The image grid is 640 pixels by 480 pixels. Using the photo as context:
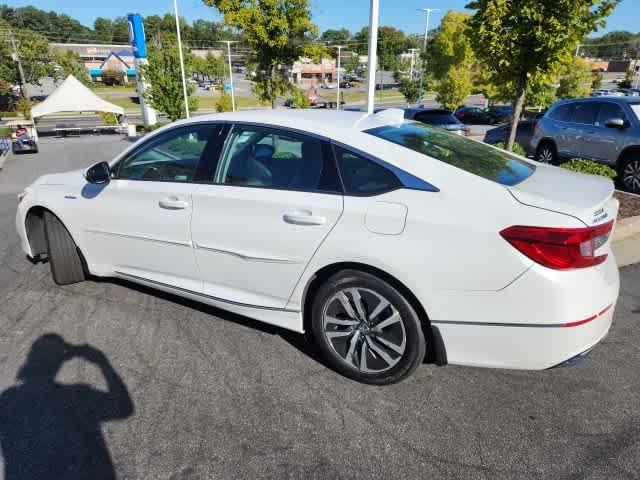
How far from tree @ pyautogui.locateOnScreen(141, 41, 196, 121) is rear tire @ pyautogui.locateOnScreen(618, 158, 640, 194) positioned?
18.2m

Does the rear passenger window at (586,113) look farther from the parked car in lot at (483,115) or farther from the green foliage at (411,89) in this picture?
the green foliage at (411,89)

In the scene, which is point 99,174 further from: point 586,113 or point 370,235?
point 586,113

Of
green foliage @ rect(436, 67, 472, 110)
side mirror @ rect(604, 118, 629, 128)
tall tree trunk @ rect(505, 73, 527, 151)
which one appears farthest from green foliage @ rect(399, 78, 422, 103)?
side mirror @ rect(604, 118, 629, 128)

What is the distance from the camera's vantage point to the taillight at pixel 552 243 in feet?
7.01

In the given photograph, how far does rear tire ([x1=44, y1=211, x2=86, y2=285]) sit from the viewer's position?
13.3 feet

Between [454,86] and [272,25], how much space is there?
1828 centimetres

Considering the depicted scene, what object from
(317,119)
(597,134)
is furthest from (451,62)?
(317,119)

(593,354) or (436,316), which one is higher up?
(436,316)

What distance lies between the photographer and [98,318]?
3.68 metres

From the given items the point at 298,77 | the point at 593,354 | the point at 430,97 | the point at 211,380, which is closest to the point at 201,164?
the point at 211,380

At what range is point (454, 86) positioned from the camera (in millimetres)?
28984

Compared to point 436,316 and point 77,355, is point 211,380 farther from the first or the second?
point 436,316

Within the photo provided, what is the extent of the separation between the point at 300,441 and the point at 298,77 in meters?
94.8

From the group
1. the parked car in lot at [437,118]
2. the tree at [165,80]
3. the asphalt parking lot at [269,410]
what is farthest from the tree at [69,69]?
the asphalt parking lot at [269,410]
